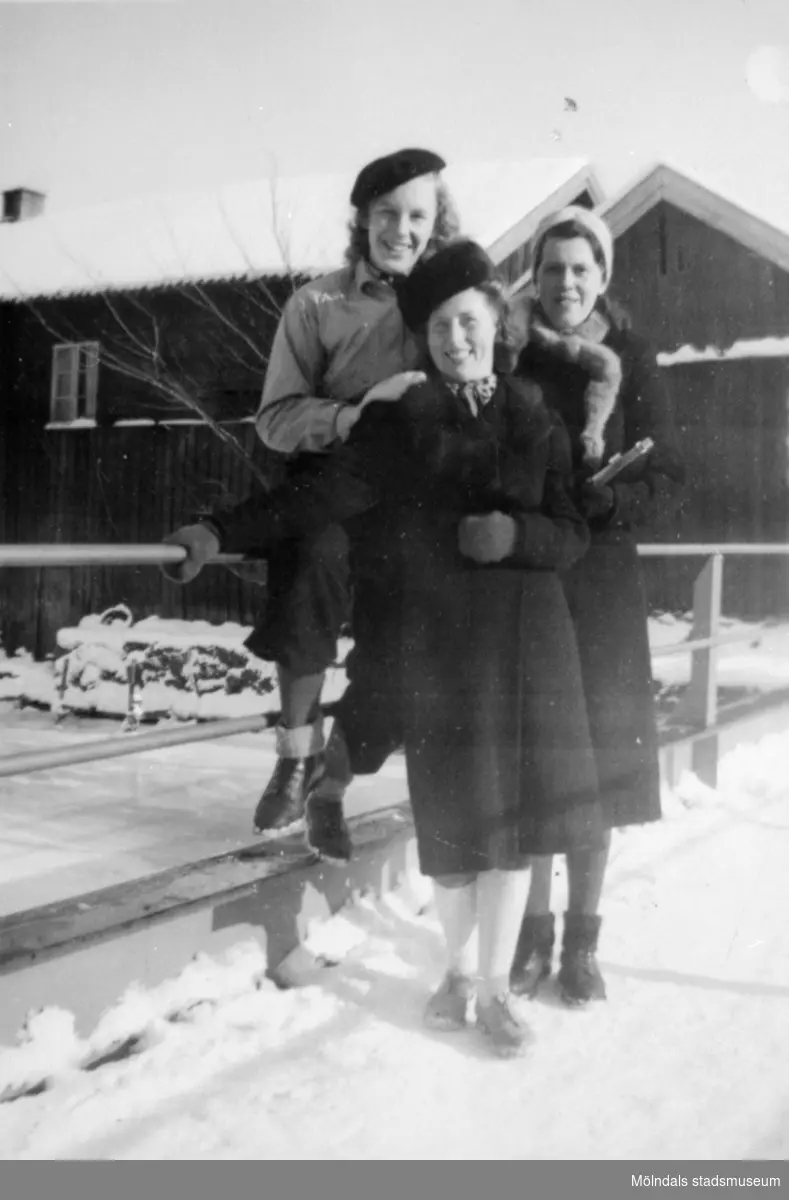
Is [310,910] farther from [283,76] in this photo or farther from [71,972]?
[283,76]

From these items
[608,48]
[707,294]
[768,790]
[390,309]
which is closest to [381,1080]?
[390,309]

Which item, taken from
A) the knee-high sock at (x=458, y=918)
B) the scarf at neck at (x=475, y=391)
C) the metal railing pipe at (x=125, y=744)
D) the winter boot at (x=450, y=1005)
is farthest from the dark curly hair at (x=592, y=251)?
the winter boot at (x=450, y=1005)

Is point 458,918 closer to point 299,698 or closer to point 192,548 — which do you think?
point 299,698

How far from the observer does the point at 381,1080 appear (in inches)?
64.2

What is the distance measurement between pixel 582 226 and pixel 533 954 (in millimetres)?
1433

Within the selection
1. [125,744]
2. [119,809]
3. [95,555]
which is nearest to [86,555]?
[95,555]

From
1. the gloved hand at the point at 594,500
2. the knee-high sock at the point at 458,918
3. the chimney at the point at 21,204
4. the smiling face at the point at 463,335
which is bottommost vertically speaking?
the knee-high sock at the point at 458,918

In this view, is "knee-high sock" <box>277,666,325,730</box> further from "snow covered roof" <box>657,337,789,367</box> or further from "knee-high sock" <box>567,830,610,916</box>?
"snow covered roof" <box>657,337,789,367</box>

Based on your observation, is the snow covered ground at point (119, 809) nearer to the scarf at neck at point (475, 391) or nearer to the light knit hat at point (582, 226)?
the scarf at neck at point (475, 391)

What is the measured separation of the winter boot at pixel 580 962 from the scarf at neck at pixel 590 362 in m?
0.91

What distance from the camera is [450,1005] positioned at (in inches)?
Result: 70.8

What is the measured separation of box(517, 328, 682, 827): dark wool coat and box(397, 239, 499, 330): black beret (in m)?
0.32

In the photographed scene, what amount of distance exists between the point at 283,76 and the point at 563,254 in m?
0.69

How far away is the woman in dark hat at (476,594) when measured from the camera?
1696 mm
